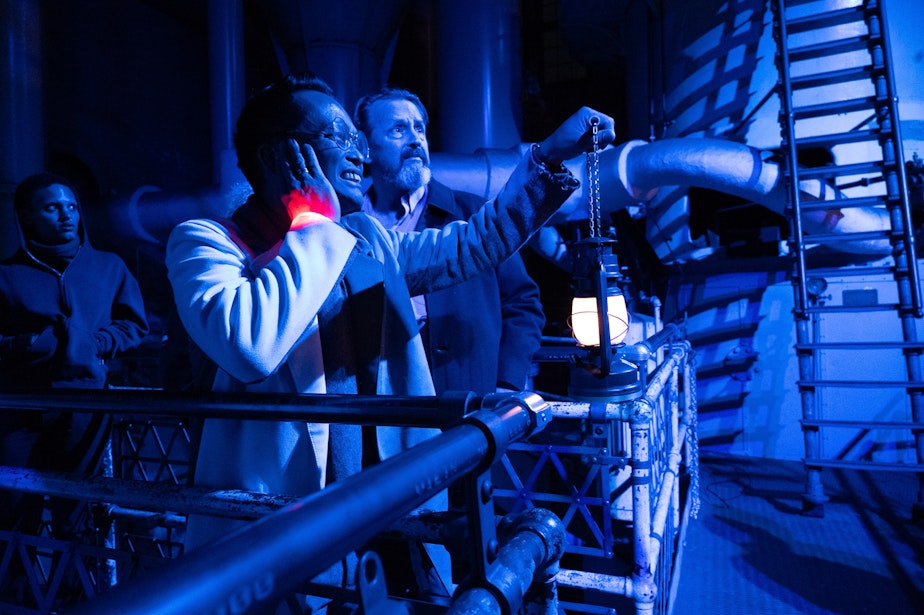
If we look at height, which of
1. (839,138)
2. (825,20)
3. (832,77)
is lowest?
(839,138)

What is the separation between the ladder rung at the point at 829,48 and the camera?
4.68 meters

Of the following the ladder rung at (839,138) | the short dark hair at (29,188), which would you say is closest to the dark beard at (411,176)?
the short dark hair at (29,188)

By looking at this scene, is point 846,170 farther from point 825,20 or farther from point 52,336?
point 52,336

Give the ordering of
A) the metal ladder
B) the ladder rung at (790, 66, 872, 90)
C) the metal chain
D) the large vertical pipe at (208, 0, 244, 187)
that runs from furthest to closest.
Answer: the large vertical pipe at (208, 0, 244, 187)
the ladder rung at (790, 66, 872, 90)
the metal ladder
the metal chain

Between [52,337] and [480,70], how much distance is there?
560 centimetres

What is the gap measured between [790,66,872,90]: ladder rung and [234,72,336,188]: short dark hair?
4.90 metres

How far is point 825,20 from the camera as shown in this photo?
5.06m

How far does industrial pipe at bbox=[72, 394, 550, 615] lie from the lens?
36 cm

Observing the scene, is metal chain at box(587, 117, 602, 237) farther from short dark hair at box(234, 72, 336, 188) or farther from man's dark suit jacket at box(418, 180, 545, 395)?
man's dark suit jacket at box(418, 180, 545, 395)

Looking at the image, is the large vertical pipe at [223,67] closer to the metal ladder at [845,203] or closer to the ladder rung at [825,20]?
the metal ladder at [845,203]

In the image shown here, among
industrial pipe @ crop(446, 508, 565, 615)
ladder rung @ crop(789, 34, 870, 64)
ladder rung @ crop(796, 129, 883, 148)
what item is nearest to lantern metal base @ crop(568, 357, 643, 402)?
industrial pipe @ crop(446, 508, 565, 615)

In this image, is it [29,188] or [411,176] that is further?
[29,188]

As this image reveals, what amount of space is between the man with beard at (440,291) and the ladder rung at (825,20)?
435 cm

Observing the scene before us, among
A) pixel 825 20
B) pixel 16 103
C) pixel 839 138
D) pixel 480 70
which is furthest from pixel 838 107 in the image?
Result: pixel 16 103
